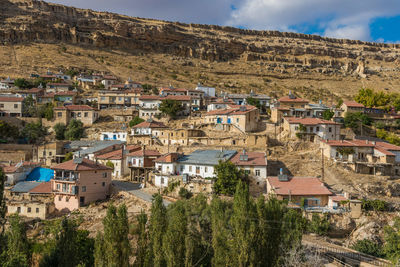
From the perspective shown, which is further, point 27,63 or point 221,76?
point 221,76

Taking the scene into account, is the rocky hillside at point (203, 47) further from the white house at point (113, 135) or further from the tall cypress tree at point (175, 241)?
the tall cypress tree at point (175, 241)

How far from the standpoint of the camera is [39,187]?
34.1 meters

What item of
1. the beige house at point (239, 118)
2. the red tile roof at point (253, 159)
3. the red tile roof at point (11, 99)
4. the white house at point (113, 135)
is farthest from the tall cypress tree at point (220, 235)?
the red tile roof at point (11, 99)

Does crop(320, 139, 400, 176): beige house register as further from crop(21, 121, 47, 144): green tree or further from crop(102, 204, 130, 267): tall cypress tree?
crop(21, 121, 47, 144): green tree

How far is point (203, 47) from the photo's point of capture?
104000 mm

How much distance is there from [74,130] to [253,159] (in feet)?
81.7

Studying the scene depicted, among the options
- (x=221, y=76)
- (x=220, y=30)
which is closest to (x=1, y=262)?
(x=221, y=76)

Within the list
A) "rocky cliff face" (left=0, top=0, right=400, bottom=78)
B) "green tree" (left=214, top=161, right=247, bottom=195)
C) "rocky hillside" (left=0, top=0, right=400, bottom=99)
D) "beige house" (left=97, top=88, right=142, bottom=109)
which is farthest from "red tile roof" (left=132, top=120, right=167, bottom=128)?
"rocky cliff face" (left=0, top=0, right=400, bottom=78)

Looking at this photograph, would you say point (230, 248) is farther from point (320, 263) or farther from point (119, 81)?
A: point (119, 81)

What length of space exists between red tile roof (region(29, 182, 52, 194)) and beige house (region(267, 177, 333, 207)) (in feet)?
60.3

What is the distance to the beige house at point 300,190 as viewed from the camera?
3031 cm

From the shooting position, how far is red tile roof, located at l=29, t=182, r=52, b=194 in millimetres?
33406

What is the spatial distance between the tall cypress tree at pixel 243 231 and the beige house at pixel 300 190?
1042 cm

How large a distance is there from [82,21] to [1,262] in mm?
92481
